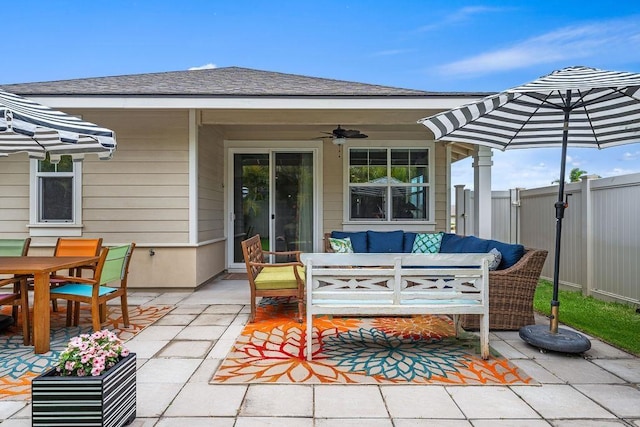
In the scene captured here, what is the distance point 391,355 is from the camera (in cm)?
320

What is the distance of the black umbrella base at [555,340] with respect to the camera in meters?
3.17

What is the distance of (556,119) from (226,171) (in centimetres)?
534

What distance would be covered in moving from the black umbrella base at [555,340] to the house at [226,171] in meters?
2.63

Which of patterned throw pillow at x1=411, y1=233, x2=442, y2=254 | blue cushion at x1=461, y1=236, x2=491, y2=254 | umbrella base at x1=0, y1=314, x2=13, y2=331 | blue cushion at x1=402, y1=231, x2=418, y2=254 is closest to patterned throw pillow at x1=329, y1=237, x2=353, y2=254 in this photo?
blue cushion at x1=402, y1=231, x2=418, y2=254

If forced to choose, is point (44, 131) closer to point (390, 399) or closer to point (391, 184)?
point (390, 399)

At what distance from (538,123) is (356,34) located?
1380cm

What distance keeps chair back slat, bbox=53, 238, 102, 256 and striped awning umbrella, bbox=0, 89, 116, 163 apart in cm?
103

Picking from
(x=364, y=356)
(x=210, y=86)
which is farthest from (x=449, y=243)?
(x=210, y=86)

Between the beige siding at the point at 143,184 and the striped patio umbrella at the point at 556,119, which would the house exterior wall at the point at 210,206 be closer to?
the beige siding at the point at 143,184

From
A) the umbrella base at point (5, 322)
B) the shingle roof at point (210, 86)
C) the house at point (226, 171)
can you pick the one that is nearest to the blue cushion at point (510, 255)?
the house at point (226, 171)

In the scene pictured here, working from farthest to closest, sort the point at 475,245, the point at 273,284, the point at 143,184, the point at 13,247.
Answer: the point at 143,184 < the point at 475,245 < the point at 13,247 < the point at 273,284

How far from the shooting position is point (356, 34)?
52.8 feet

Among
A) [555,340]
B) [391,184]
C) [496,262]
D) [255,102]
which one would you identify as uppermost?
[255,102]

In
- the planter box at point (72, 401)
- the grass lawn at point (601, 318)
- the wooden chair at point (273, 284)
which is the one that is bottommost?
the grass lawn at point (601, 318)
